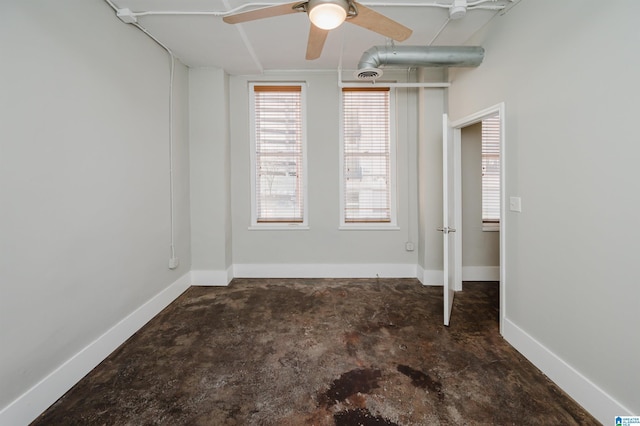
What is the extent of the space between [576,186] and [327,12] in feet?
5.96

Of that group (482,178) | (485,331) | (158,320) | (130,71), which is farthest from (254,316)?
(482,178)

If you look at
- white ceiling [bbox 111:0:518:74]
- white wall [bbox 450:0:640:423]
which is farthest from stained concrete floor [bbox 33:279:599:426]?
white ceiling [bbox 111:0:518:74]

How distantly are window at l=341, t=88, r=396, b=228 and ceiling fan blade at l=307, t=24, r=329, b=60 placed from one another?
201 cm

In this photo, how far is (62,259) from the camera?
181 cm

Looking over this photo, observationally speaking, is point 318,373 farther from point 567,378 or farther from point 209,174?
point 209,174

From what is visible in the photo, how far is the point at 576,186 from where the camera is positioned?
5.55 feet

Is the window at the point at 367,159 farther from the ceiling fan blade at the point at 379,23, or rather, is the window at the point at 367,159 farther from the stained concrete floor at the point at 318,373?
the ceiling fan blade at the point at 379,23

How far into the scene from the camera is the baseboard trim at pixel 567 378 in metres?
1.49

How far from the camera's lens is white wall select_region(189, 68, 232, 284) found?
3.55 meters

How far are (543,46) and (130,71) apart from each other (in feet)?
11.0

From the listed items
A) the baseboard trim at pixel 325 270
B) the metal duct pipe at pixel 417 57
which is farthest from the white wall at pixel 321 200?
the metal duct pipe at pixel 417 57

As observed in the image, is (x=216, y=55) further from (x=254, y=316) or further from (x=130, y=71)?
(x=254, y=316)

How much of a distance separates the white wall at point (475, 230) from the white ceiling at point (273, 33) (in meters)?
1.44

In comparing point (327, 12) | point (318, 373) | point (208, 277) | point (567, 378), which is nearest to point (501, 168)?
point (567, 378)
